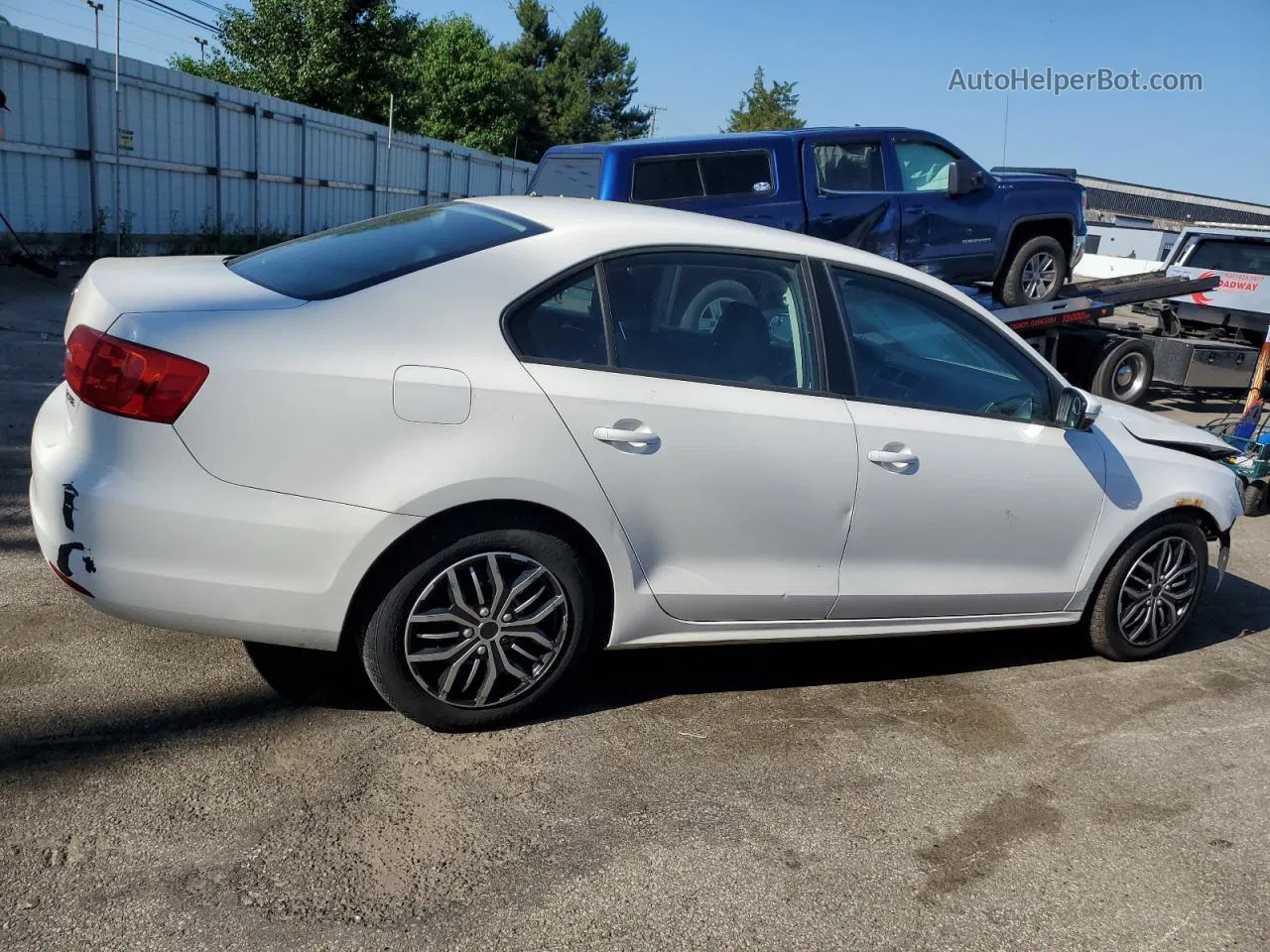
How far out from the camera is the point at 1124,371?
11.2m

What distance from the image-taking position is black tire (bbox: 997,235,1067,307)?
956 centimetres

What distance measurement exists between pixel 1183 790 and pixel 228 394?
3.22 metres

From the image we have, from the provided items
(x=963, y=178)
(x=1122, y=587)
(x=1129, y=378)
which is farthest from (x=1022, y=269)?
(x=1122, y=587)

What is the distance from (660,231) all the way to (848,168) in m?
5.28

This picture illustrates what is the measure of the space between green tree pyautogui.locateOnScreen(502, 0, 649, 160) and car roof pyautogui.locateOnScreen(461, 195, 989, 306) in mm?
66656

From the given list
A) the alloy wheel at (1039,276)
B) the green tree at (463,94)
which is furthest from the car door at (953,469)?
the green tree at (463,94)

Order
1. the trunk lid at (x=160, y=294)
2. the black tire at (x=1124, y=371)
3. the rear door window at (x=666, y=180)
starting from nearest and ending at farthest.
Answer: the trunk lid at (x=160, y=294)
the rear door window at (x=666, y=180)
the black tire at (x=1124, y=371)

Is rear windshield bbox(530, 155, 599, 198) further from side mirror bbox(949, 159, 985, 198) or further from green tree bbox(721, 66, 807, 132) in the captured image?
green tree bbox(721, 66, 807, 132)

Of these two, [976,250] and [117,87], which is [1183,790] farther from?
[117,87]

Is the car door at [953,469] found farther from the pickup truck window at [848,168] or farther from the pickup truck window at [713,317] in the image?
the pickup truck window at [848,168]

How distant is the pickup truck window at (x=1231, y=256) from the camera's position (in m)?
13.2

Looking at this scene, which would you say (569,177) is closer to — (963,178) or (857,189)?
(857,189)

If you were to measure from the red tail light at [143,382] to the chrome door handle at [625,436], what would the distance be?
44.1 inches

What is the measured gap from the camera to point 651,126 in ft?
272
